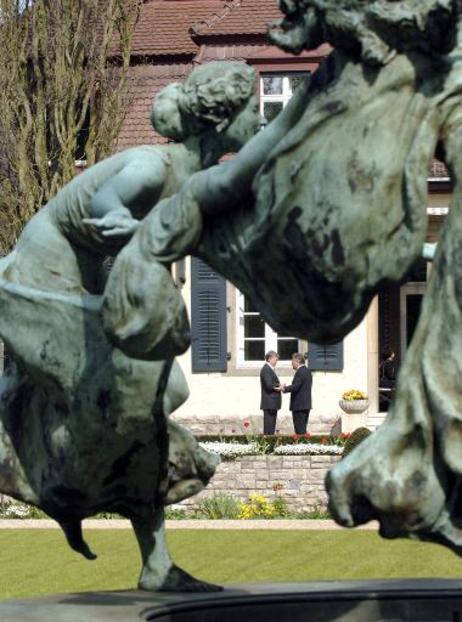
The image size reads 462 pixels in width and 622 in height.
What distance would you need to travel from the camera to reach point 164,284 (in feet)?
18.2

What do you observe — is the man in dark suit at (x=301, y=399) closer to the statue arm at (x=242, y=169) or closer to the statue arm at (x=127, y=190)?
the statue arm at (x=127, y=190)

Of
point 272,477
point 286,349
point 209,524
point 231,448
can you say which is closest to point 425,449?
point 209,524

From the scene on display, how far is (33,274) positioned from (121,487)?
2.53 ft

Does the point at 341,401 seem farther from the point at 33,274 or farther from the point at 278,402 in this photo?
the point at 33,274

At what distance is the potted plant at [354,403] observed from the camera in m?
23.6

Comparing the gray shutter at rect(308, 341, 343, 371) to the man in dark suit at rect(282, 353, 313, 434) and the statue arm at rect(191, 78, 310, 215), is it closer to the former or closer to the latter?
the man in dark suit at rect(282, 353, 313, 434)

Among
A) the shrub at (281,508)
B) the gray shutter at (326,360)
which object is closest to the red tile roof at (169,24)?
the gray shutter at (326,360)

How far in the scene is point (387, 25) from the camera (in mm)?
5109

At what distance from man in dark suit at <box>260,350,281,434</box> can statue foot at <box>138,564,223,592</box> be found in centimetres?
1641

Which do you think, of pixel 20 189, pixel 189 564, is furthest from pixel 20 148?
pixel 189 564

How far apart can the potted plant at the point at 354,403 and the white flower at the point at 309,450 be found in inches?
227

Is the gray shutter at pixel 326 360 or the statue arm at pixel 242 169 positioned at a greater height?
the statue arm at pixel 242 169

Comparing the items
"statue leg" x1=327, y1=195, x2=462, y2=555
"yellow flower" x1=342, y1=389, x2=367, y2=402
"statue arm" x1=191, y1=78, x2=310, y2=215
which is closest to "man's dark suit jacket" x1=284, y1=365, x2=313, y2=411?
"yellow flower" x1=342, y1=389, x2=367, y2=402

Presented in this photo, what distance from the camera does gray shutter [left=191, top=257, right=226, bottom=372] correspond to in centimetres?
2608
